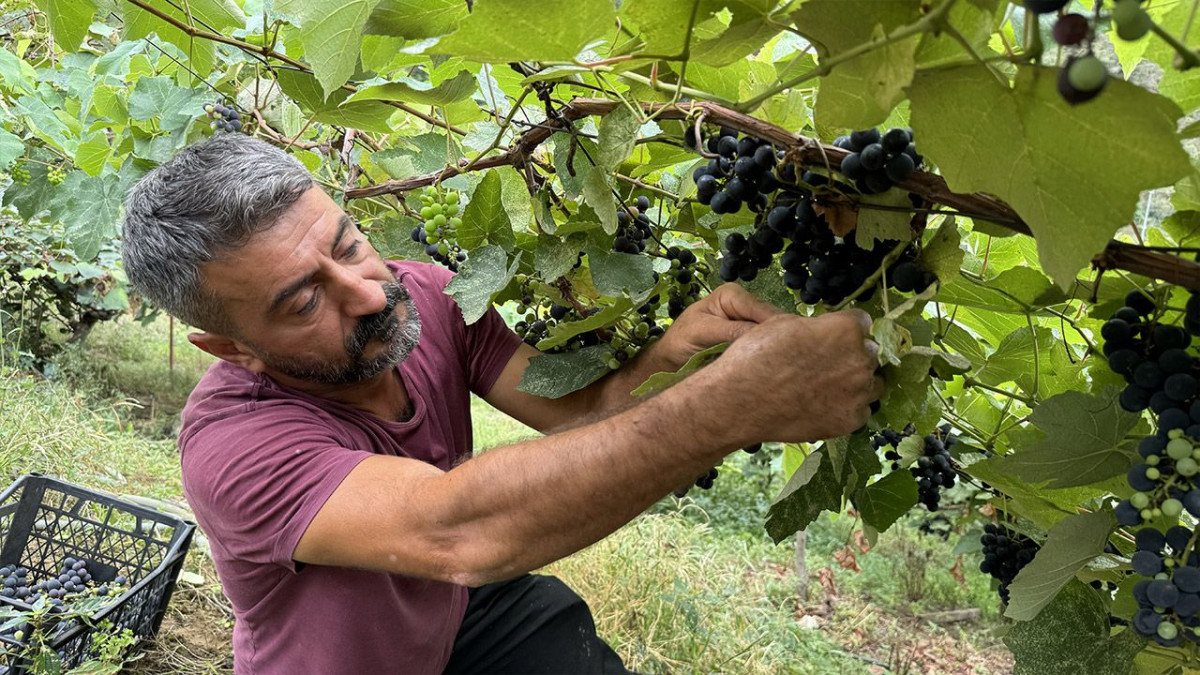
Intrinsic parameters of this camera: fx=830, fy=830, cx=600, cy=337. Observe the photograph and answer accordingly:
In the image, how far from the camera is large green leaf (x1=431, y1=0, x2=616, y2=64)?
0.80 meters

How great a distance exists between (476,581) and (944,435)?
831mm

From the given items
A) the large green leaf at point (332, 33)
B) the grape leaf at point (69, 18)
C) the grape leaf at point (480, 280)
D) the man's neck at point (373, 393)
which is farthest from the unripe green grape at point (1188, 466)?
the grape leaf at point (69, 18)

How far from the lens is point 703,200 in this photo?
3.29ft

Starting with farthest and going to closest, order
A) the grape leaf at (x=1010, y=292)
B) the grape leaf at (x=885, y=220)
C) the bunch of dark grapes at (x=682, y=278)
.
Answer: the bunch of dark grapes at (x=682, y=278) < the grape leaf at (x=1010, y=292) < the grape leaf at (x=885, y=220)

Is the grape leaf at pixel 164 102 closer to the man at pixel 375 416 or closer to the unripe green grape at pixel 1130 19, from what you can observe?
the man at pixel 375 416

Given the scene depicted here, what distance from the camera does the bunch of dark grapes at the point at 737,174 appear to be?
90 cm

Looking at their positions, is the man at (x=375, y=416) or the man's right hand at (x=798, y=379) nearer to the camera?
the man's right hand at (x=798, y=379)

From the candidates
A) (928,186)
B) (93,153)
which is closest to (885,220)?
(928,186)

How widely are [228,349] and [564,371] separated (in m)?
0.78

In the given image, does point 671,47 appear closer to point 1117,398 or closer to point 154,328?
point 1117,398

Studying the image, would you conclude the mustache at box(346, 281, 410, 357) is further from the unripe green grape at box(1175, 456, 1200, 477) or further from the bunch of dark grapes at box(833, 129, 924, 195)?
the unripe green grape at box(1175, 456, 1200, 477)

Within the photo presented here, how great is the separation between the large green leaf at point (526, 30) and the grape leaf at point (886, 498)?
793 millimetres

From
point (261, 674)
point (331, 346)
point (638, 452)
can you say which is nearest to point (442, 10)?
point (638, 452)

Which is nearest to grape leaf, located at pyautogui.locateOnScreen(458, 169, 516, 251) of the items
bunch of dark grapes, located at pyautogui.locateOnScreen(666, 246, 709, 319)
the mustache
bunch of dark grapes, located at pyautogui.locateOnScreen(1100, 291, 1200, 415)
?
bunch of dark grapes, located at pyautogui.locateOnScreen(666, 246, 709, 319)
